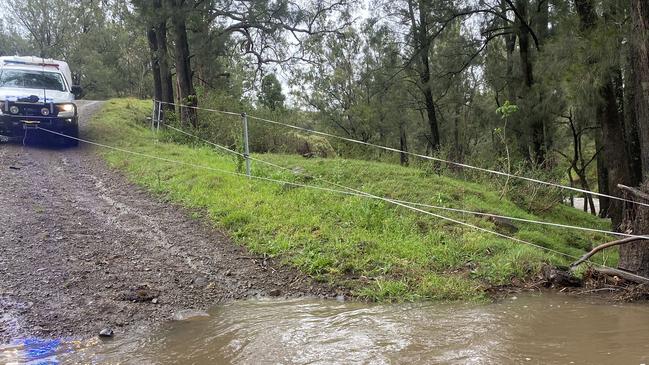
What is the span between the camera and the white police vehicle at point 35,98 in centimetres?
1131

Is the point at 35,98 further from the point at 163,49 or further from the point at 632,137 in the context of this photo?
the point at 632,137

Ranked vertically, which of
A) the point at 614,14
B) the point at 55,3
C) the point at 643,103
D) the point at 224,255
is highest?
the point at 55,3

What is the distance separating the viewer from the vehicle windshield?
470 inches

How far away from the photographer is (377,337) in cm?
388

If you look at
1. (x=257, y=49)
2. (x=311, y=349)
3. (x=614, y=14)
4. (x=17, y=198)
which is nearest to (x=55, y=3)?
(x=257, y=49)

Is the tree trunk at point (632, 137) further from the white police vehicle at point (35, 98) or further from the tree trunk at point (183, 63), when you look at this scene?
the white police vehicle at point (35, 98)

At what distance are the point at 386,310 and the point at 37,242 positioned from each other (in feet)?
13.1

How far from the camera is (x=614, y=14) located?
29.3ft

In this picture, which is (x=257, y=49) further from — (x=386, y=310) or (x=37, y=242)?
→ (x=386, y=310)

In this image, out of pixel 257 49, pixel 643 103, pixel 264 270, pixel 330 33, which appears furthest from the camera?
pixel 257 49

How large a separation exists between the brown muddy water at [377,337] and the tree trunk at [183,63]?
10.6m

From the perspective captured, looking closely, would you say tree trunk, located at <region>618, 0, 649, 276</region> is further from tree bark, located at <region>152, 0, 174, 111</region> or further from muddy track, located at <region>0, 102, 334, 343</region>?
tree bark, located at <region>152, 0, 174, 111</region>

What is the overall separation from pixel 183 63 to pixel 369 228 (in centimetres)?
1054

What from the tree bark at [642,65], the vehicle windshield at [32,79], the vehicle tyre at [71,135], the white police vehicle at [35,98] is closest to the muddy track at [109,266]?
the white police vehicle at [35,98]
